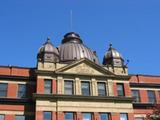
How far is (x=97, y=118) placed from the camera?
40.3 metres

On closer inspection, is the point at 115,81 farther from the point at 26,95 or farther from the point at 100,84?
the point at 26,95

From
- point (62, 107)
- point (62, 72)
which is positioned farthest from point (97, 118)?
point (62, 72)

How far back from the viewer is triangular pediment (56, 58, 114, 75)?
42634 mm

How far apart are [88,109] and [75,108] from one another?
1635 mm

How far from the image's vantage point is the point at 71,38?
175 ft

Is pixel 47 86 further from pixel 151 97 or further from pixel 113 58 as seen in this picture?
pixel 151 97

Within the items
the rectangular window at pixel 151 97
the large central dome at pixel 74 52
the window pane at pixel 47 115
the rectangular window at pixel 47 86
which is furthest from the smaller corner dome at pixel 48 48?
the rectangular window at pixel 151 97

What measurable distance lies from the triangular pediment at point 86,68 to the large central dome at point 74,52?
9.77 feet

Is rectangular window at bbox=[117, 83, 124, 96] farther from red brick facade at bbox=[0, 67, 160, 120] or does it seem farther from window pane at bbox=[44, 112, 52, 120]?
window pane at bbox=[44, 112, 52, 120]

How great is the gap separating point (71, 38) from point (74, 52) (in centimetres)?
584

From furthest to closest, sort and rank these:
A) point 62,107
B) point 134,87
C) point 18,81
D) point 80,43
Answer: point 80,43
point 134,87
point 18,81
point 62,107

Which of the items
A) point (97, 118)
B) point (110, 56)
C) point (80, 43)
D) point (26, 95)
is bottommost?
point (97, 118)

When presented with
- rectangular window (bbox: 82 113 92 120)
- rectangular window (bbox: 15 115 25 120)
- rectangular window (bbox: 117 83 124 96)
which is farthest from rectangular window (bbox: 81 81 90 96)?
rectangular window (bbox: 15 115 25 120)

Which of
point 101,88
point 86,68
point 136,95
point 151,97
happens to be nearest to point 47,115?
point 101,88
